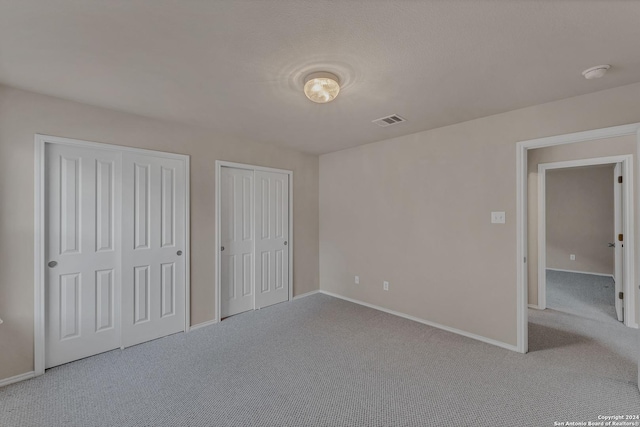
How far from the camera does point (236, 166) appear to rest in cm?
374

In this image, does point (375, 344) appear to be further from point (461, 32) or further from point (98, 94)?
point (98, 94)

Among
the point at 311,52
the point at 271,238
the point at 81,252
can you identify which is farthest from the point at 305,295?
the point at 311,52

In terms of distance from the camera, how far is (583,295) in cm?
455

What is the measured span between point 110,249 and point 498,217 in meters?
3.91

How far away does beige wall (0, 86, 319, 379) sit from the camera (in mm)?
2266

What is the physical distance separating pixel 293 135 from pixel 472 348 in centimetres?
312

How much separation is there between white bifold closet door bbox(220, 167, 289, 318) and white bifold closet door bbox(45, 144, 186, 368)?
586mm

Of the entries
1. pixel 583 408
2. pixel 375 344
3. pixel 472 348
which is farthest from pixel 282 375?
pixel 583 408

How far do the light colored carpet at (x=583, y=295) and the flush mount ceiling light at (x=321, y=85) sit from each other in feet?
14.0

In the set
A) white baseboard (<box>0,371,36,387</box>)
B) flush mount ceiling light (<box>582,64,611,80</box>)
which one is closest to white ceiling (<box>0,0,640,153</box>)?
flush mount ceiling light (<box>582,64,611,80</box>)

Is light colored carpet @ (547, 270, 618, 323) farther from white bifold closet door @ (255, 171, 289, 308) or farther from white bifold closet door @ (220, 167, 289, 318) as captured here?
white bifold closet door @ (220, 167, 289, 318)

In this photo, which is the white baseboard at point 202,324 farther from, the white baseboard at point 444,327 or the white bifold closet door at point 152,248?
the white baseboard at point 444,327

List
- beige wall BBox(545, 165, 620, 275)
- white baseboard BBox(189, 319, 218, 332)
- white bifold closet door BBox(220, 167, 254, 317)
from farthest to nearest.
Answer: beige wall BBox(545, 165, 620, 275), white bifold closet door BBox(220, 167, 254, 317), white baseboard BBox(189, 319, 218, 332)

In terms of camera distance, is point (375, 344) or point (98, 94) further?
point (375, 344)
